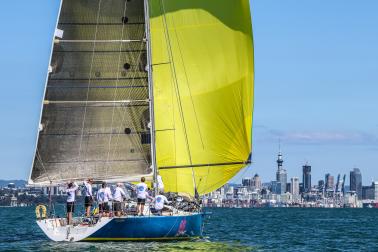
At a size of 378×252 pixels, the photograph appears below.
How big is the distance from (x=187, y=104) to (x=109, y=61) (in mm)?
5191

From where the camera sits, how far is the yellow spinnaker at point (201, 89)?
45.7 meters

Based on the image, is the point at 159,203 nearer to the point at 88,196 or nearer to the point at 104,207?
the point at 104,207

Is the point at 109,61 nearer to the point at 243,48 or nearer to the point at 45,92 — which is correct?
the point at 45,92

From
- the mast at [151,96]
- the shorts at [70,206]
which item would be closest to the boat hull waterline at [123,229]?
the shorts at [70,206]

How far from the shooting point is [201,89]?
4653cm

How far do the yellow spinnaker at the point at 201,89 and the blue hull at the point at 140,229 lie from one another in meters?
4.56

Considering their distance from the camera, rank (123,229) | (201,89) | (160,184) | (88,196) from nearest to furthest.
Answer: (123,229) → (88,196) → (160,184) → (201,89)

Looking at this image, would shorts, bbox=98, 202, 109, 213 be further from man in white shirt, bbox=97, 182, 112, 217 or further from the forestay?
the forestay

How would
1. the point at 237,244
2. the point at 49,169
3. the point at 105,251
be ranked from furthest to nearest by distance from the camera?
the point at 237,244
the point at 49,169
the point at 105,251

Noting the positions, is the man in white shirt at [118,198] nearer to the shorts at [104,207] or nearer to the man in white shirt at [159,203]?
the shorts at [104,207]

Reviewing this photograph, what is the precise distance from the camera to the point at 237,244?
1766 inches

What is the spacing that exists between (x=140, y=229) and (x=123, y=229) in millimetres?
636

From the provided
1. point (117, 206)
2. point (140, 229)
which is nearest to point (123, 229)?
point (140, 229)

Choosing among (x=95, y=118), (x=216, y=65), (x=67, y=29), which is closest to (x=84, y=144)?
(x=95, y=118)
